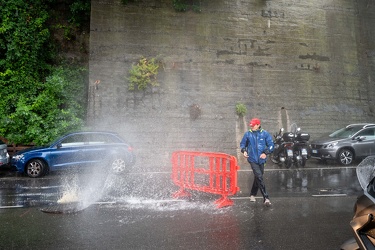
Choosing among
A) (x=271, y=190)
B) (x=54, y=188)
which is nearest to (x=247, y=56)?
(x=271, y=190)

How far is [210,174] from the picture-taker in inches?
313

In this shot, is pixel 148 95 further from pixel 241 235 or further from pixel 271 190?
pixel 241 235

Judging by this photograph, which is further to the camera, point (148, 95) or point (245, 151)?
point (148, 95)

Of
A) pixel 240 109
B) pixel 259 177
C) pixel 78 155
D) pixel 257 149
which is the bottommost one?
pixel 259 177

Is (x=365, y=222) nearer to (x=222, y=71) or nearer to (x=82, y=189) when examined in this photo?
(x=82, y=189)

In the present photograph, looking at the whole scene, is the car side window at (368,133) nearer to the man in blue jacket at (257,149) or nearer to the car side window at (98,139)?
the man in blue jacket at (257,149)

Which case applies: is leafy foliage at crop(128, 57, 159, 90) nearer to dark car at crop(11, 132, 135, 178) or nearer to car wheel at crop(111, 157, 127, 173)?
dark car at crop(11, 132, 135, 178)

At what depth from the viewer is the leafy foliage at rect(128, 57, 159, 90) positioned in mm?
15914

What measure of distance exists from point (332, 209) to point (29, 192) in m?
7.67

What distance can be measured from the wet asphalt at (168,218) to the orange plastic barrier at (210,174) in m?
0.27

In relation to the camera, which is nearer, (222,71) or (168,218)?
(168,218)

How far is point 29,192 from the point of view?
9.38 m

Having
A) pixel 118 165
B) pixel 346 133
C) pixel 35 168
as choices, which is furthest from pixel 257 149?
pixel 346 133

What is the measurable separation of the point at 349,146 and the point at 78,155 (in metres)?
11.3
